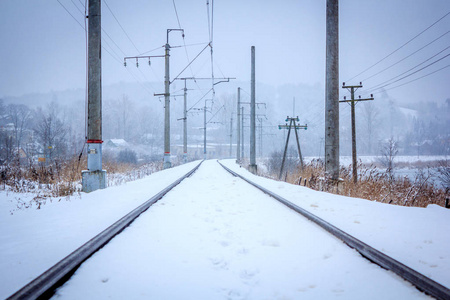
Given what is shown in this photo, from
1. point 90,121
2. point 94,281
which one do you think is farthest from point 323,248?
point 90,121

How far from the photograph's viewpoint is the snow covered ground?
1.63 meters

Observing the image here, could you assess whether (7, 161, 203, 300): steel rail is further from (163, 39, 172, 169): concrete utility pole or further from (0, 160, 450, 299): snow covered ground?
(163, 39, 172, 169): concrete utility pole

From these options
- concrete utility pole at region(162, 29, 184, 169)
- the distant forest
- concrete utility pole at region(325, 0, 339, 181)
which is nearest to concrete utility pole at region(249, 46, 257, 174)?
concrete utility pole at region(162, 29, 184, 169)

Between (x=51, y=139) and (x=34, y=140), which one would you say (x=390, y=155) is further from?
(x=34, y=140)

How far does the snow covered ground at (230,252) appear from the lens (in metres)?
1.63

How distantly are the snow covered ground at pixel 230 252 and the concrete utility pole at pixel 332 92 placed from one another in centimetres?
325

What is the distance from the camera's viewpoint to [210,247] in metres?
2.35

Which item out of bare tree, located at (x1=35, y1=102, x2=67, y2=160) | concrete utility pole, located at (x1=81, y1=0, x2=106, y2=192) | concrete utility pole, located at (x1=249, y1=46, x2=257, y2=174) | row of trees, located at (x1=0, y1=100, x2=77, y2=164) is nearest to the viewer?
concrete utility pole, located at (x1=81, y1=0, x2=106, y2=192)

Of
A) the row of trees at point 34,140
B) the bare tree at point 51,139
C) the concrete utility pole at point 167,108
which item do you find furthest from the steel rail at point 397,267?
the concrete utility pole at point 167,108

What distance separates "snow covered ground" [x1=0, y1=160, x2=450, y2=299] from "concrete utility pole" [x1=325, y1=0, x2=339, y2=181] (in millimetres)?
3250

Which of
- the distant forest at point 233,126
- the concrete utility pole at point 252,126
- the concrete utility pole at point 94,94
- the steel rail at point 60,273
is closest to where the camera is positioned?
the steel rail at point 60,273

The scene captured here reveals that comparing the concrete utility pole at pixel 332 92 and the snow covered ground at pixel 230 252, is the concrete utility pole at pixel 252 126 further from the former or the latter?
the snow covered ground at pixel 230 252

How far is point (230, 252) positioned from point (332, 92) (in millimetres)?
6372

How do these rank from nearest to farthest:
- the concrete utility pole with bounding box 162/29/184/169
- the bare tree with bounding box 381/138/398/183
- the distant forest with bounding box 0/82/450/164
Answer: the bare tree with bounding box 381/138/398/183
the concrete utility pole with bounding box 162/29/184/169
the distant forest with bounding box 0/82/450/164
